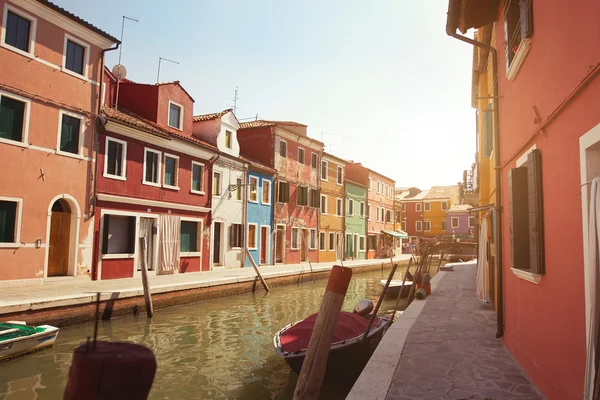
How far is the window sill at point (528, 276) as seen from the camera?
185 inches

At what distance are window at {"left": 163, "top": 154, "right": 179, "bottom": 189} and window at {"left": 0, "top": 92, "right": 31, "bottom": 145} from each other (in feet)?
20.5

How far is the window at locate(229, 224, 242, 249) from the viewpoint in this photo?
2322 cm

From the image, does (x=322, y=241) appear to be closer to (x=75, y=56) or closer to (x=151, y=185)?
(x=151, y=185)

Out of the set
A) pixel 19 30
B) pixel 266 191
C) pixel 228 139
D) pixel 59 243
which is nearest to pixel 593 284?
pixel 59 243

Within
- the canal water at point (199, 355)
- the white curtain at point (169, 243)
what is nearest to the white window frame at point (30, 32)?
the white curtain at point (169, 243)

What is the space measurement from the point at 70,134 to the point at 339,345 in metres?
12.0

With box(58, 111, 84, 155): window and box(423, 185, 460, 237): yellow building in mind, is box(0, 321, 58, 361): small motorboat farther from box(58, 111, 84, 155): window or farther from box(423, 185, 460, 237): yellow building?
box(423, 185, 460, 237): yellow building

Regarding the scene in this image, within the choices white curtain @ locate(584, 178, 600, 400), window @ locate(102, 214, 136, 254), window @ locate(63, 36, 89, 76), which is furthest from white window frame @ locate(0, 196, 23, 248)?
white curtain @ locate(584, 178, 600, 400)

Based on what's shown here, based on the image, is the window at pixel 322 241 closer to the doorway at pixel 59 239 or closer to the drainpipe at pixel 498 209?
the doorway at pixel 59 239

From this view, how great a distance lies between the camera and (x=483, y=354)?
6246 mm

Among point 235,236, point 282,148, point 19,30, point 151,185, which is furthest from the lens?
point 282,148

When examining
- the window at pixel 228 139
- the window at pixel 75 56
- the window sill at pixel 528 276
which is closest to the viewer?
the window sill at pixel 528 276

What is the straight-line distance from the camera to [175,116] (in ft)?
68.1

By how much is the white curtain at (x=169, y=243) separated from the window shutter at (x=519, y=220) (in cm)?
1537
